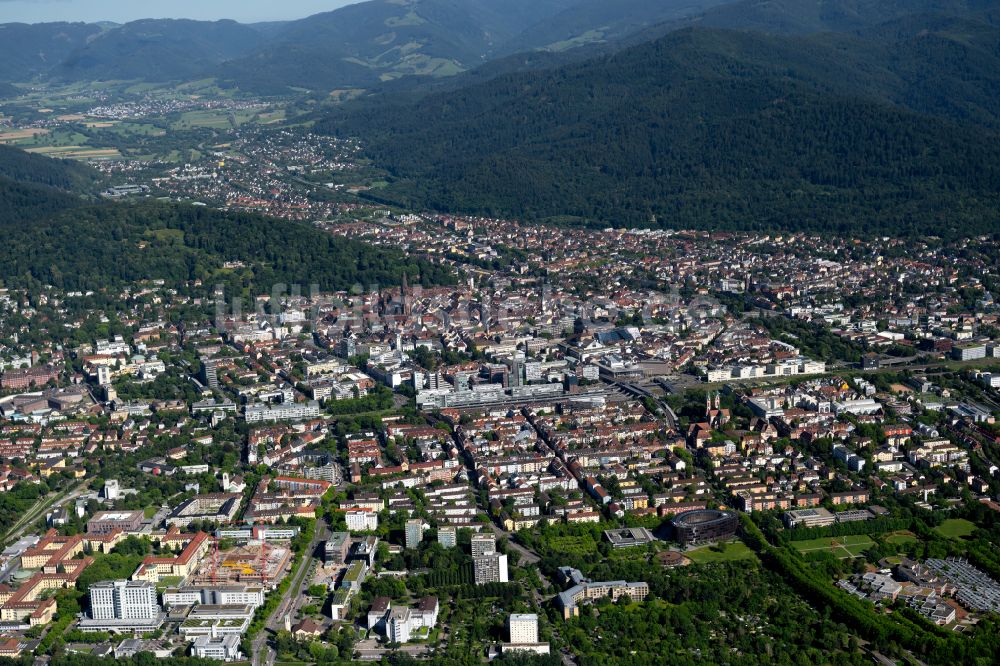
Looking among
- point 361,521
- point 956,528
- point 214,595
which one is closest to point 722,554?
point 956,528

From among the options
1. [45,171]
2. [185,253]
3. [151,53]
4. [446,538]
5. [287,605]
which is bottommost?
[287,605]

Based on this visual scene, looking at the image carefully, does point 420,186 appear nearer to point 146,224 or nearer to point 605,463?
point 146,224

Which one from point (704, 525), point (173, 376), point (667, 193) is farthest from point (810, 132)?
point (704, 525)

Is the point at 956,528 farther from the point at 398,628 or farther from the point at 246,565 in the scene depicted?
the point at 246,565

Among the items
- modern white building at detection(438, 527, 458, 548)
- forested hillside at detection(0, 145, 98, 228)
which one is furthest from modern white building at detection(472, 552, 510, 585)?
forested hillside at detection(0, 145, 98, 228)

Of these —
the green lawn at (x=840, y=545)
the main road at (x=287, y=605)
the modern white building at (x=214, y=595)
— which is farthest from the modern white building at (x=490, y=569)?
the green lawn at (x=840, y=545)

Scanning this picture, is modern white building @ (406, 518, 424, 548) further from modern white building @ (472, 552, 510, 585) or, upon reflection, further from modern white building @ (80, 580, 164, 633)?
modern white building @ (80, 580, 164, 633)
